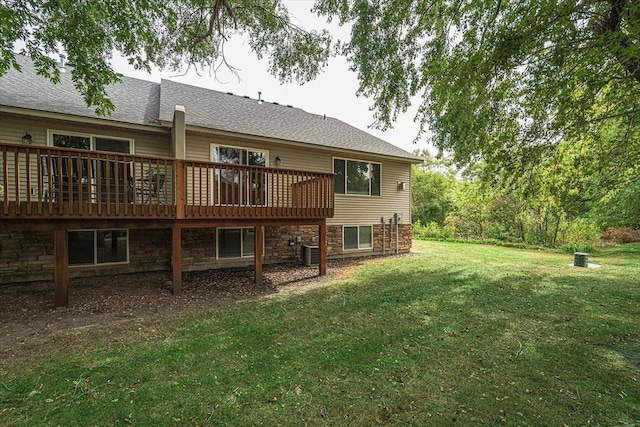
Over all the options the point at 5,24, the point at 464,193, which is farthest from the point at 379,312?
the point at 464,193

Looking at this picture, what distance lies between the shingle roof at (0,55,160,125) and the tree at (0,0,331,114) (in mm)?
575

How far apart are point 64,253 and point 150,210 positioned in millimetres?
1507

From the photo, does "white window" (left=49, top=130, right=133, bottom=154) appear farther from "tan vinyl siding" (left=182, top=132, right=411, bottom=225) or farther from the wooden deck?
"tan vinyl siding" (left=182, top=132, right=411, bottom=225)

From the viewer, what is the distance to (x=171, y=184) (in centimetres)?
626

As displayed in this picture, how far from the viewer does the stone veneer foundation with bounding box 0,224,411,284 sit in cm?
632

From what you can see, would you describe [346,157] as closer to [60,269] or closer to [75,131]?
[75,131]

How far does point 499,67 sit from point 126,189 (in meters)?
7.14

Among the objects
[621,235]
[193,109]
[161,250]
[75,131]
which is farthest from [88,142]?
[621,235]

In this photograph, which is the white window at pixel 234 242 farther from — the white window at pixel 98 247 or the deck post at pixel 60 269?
the deck post at pixel 60 269

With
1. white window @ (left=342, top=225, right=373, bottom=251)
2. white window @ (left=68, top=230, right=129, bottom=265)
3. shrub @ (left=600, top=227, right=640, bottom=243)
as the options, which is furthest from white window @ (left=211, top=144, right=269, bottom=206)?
shrub @ (left=600, top=227, right=640, bottom=243)

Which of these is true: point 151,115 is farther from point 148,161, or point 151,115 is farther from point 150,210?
point 150,210

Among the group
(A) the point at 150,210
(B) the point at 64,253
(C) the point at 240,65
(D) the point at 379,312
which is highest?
(C) the point at 240,65

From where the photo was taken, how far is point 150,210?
17.7 ft

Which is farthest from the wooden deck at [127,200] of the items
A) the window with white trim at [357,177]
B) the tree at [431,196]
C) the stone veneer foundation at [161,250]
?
the tree at [431,196]
